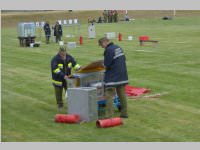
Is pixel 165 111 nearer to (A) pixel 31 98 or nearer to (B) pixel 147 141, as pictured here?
(B) pixel 147 141

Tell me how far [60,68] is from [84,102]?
1.65 m

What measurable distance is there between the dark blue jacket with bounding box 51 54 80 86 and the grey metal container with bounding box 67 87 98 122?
1.03 meters

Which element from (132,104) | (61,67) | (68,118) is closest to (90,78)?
(61,67)

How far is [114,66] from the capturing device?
41.2 feet

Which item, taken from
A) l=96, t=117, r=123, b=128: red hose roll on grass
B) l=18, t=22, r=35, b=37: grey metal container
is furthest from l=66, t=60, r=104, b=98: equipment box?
l=18, t=22, r=35, b=37: grey metal container

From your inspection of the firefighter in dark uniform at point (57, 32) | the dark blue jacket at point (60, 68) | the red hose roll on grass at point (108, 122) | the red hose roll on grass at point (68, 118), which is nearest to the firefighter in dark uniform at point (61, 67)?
the dark blue jacket at point (60, 68)

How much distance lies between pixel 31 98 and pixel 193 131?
6.28 m

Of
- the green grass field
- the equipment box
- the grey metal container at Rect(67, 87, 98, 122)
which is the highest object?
the equipment box

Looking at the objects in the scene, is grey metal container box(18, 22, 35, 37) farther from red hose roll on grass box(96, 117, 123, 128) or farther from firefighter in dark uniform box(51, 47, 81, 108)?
Result: red hose roll on grass box(96, 117, 123, 128)

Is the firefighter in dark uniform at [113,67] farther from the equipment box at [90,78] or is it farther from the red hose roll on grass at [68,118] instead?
the red hose roll on grass at [68,118]

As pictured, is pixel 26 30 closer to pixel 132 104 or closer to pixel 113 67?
pixel 132 104

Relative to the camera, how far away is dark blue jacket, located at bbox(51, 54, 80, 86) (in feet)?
44.7

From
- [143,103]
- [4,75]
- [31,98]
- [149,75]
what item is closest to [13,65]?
[4,75]

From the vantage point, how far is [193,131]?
38.0ft
